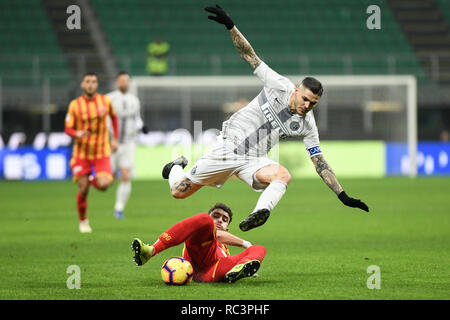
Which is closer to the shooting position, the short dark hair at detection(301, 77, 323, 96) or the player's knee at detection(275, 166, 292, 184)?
the short dark hair at detection(301, 77, 323, 96)

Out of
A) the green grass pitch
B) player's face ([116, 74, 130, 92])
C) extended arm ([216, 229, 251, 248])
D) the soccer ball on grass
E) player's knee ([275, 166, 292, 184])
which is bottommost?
the green grass pitch

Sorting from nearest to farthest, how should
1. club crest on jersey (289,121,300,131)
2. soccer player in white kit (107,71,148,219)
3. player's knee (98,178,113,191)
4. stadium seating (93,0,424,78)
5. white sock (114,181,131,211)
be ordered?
club crest on jersey (289,121,300,131)
player's knee (98,178,113,191)
white sock (114,181,131,211)
soccer player in white kit (107,71,148,219)
stadium seating (93,0,424,78)

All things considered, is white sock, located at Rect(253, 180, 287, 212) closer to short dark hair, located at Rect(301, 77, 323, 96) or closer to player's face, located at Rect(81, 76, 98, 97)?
short dark hair, located at Rect(301, 77, 323, 96)

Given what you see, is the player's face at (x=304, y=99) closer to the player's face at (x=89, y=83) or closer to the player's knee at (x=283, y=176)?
the player's knee at (x=283, y=176)

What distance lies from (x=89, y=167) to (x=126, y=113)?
122 inches

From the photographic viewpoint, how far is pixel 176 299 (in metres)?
6.12

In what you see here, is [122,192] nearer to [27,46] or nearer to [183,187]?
[183,187]

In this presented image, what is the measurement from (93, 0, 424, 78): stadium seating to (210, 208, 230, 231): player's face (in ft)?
73.6

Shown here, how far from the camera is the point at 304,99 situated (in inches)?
281

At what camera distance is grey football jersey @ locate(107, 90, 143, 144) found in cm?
1451

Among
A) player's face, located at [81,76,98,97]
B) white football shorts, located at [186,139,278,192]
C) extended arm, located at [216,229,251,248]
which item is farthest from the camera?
player's face, located at [81,76,98,97]

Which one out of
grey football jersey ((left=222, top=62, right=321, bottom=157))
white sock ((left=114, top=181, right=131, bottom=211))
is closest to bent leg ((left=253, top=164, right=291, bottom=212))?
grey football jersey ((left=222, top=62, right=321, bottom=157))

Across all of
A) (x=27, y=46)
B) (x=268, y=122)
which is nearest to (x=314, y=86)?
(x=268, y=122)

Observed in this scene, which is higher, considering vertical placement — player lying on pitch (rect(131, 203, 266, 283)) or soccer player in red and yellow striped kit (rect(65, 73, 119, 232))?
soccer player in red and yellow striped kit (rect(65, 73, 119, 232))
